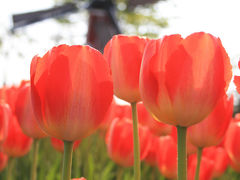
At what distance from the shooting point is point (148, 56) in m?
0.46

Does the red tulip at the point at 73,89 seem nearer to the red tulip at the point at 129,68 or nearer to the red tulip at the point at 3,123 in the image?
the red tulip at the point at 129,68

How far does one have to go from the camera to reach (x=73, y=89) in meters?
0.46

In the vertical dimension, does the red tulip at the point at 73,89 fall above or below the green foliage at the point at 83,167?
above

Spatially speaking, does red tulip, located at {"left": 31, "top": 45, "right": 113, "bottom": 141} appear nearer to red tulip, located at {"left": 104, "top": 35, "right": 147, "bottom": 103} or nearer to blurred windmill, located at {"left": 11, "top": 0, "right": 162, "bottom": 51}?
red tulip, located at {"left": 104, "top": 35, "right": 147, "bottom": 103}

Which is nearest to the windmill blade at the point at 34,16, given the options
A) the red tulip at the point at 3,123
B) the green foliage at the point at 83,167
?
the green foliage at the point at 83,167

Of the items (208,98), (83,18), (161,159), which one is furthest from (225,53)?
(83,18)

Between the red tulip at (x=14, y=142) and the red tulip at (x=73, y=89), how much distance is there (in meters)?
0.64

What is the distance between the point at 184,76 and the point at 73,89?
16 centimetres

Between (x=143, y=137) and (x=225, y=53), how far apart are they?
2.19ft

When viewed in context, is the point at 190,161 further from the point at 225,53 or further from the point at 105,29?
the point at 105,29

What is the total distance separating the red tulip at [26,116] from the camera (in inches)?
28.9

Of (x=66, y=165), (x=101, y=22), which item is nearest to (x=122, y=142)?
(x=66, y=165)

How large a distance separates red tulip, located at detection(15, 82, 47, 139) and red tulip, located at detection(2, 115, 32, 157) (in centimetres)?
28

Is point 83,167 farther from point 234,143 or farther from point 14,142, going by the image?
point 234,143
